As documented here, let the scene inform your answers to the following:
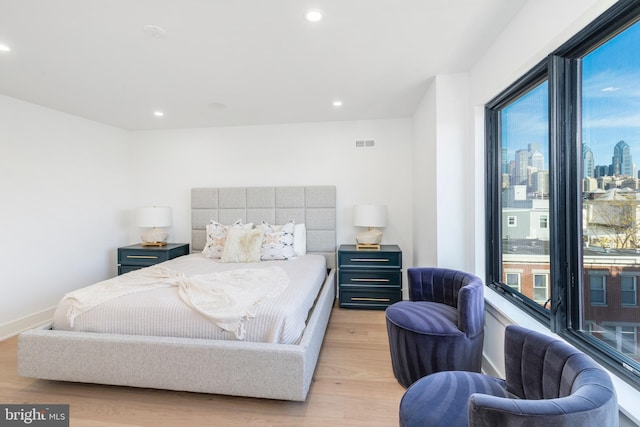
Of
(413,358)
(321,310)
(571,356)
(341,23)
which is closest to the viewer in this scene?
(571,356)

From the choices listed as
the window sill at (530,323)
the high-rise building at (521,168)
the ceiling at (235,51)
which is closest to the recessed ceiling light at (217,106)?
the ceiling at (235,51)

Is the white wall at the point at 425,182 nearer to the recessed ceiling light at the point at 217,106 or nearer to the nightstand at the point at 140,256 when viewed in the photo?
the recessed ceiling light at the point at 217,106

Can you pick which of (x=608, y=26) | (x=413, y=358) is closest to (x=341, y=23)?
(x=608, y=26)

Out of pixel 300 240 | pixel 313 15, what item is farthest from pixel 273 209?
pixel 313 15

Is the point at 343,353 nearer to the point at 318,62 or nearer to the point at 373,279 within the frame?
the point at 373,279

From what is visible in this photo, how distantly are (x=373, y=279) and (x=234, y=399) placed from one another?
6.60ft

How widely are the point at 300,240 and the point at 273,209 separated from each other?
60 centimetres

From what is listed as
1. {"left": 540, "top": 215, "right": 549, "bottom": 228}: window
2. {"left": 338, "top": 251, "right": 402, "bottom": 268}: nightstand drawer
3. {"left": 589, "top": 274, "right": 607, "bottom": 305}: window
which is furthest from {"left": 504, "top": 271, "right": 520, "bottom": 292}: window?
{"left": 338, "top": 251, "right": 402, "bottom": 268}: nightstand drawer

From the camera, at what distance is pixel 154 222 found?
3998 millimetres

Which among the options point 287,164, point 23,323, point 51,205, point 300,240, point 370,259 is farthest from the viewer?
point 287,164

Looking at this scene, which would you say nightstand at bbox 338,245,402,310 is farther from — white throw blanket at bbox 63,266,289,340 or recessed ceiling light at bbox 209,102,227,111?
recessed ceiling light at bbox 209,102,227,111

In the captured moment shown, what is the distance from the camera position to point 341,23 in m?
1.85

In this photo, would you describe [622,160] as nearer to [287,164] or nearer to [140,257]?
[287,164]

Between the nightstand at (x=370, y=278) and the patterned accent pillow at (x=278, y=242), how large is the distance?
2.04 ft
